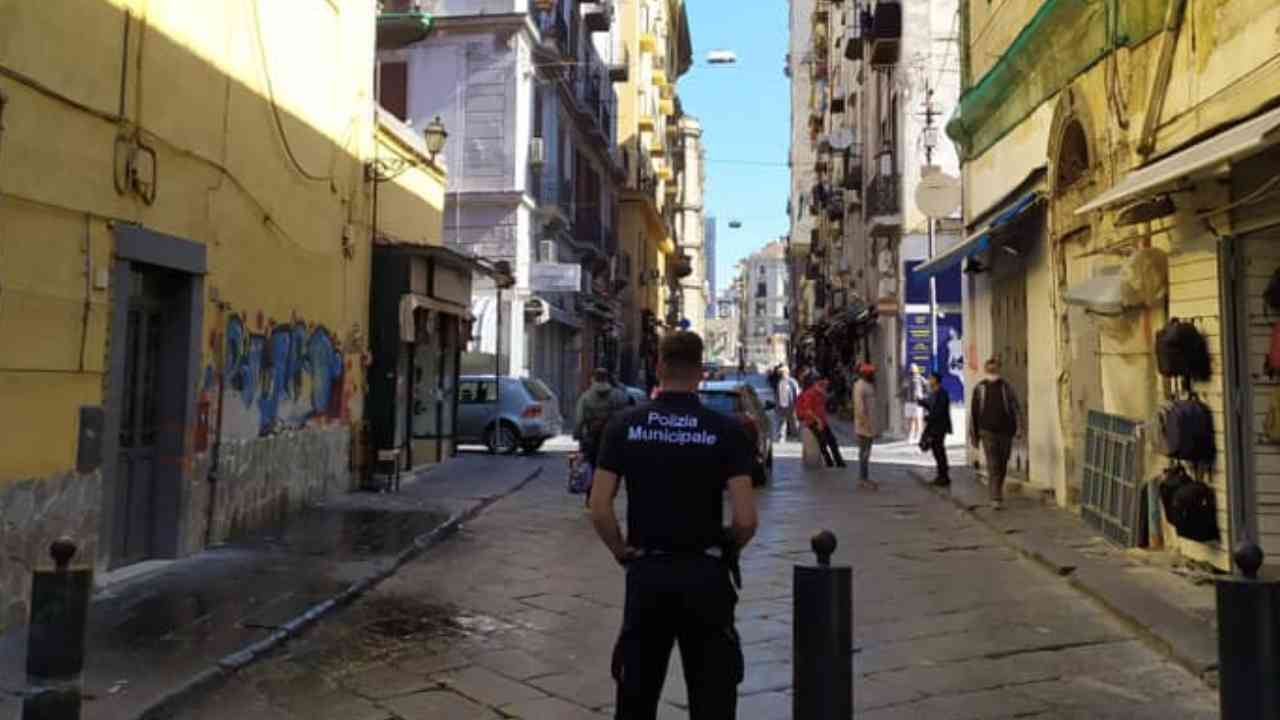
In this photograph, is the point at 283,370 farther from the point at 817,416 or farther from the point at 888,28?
the point at 888,28

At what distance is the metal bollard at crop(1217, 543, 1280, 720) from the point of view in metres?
3.29

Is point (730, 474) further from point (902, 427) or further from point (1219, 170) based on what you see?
A: point (902, 427)

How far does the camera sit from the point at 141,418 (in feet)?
26.7

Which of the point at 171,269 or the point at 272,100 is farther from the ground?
the point at 272,100

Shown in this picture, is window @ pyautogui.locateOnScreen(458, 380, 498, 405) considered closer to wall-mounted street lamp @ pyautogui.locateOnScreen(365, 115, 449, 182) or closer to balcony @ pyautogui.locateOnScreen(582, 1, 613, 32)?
wall-mounted street lamp @ pyautogui.locateOnScreen(365, 115, 449, 182)

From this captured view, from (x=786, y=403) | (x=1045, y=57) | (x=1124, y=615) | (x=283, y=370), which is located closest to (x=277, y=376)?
(x=283, y=370)

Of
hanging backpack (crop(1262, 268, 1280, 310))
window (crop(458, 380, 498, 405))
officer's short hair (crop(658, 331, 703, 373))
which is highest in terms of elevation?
hanging backpack (crop(1262, 268, 1280, 310))

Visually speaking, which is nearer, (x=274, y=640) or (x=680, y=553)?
(x=680, y=553)

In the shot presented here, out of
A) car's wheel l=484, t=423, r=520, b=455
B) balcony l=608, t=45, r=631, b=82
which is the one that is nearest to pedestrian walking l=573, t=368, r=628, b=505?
car's wheel l=484, t=423, r=520, b=455

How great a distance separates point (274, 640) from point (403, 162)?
10124mm

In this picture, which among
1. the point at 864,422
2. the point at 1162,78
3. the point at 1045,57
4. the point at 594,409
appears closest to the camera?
the point at 1162,78

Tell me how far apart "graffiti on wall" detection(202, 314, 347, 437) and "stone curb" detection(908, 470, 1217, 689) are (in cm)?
698

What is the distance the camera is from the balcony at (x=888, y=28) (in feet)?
84.9

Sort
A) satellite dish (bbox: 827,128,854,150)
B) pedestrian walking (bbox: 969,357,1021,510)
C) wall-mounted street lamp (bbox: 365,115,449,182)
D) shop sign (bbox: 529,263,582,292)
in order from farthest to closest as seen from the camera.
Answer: satellite dish (bbox: 827,128,854,150)
shop sign (bbox: 529,263,582,292)
wall-mounted street lamp (bbox: 365,115,449,182)
pedestrian walking (bbox: 969,357,1021,510)
